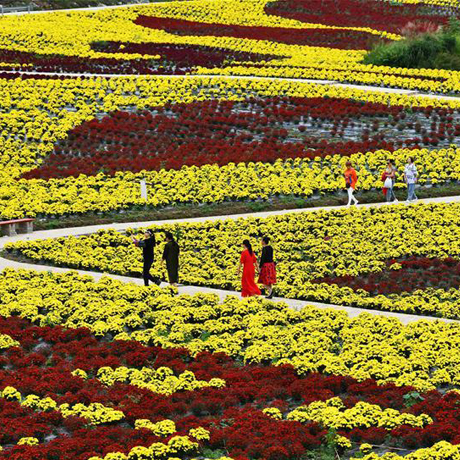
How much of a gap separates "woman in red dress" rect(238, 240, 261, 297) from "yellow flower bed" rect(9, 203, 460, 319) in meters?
1.07

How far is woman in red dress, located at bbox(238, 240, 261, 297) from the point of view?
2248cm

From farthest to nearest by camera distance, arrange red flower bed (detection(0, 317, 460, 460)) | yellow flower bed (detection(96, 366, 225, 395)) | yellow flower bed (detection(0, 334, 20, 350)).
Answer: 1. yellow flower bed (detection(0, 334, 20, 350))
2. yellow flower bed (detection(96, 366, 225, 395))
3. red flower bed (detection(0, 317, 460, 460))

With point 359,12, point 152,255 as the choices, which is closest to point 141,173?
point 152,255

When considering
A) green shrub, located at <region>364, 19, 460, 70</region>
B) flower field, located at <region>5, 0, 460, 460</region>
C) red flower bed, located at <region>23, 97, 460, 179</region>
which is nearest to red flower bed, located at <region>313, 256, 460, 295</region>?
flower field, located at <region>5, 0, 460, 460</region>

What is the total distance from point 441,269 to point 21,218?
11.3 meters

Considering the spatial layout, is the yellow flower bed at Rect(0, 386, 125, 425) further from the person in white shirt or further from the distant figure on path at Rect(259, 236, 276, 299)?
the person in white shirt

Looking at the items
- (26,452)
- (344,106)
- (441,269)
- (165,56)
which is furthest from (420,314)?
(165,56)

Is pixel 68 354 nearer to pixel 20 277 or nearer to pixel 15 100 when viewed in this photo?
pixel 20 277

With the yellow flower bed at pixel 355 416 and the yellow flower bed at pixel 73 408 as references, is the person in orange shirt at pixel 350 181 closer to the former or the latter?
the yellow flower bed at pixel 355 416

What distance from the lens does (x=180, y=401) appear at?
16.7 metres

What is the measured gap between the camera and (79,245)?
27109 millimetres

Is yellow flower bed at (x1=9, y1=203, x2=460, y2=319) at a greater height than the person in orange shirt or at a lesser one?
lesser

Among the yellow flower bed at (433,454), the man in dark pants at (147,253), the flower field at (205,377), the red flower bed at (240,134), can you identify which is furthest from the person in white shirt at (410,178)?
the yellow flower bed at (433,454)

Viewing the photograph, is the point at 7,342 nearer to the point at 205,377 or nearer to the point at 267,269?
the point at 205,377
